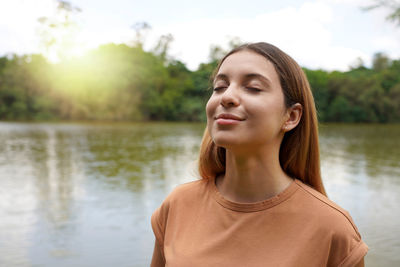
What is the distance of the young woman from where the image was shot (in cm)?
116

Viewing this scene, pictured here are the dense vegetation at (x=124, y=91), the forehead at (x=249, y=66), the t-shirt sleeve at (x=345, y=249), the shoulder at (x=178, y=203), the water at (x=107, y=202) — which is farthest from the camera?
the dense vegetation at (x=124, y=91)

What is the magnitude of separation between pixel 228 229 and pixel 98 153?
13013mm

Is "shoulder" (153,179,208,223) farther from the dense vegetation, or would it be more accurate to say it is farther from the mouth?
the dense vegetation

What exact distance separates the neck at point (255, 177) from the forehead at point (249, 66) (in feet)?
0.79

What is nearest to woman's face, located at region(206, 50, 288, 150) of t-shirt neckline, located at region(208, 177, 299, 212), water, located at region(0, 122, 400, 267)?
t-shirt neckline, located at region(208, 177, 299, 212)

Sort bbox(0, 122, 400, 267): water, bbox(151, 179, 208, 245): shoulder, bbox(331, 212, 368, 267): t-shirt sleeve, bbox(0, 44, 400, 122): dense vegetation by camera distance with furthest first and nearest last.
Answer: bbox(0, 44, 400, 122): dense vegetation
bbox(0, 122, 400, 267): water
bbox(151, 179, 208, 245): shoulder
bbox(331, 212, 368, 267): t-shirt sleeve

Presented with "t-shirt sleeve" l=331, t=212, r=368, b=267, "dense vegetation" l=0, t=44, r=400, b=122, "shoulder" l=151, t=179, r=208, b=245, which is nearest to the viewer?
"t-shirt sleeve" l=331, t=212, r=368, b=267

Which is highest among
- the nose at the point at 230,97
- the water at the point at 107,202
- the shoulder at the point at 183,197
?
the nose at the point at 230,97

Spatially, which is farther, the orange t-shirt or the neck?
the neck

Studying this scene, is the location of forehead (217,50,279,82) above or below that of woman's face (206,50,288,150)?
above

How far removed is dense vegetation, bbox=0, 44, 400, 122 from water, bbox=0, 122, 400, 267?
32.2 metres

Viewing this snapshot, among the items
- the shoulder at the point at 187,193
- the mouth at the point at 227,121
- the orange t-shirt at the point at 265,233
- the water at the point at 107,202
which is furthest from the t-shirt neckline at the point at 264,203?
the water at the point at 107,202

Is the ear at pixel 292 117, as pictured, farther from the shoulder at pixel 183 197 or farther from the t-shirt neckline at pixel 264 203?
the shoulder at pixel 183 197

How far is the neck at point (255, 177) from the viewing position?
131 cm
